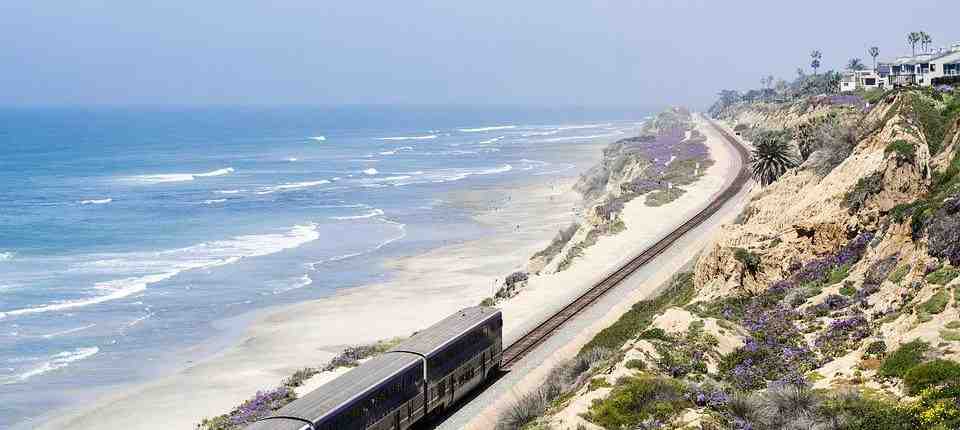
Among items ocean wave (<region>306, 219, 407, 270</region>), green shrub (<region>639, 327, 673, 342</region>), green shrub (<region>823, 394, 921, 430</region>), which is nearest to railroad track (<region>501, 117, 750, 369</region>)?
green shrub (<region>639, 327, 673, 342</region>)

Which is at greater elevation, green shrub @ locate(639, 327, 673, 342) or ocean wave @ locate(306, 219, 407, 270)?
green shrub @ locate(639, 327, 673, 342)

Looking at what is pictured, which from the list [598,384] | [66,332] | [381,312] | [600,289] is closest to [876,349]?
[598,384]

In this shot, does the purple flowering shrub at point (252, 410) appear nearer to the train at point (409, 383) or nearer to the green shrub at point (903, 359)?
the train at point (409, 383)

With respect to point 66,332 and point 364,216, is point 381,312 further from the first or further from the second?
point 364,216

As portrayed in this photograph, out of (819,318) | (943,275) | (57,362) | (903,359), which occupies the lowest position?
(57,362)

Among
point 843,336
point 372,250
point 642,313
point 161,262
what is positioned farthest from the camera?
point 372,250

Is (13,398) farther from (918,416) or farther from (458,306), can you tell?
(918,416)

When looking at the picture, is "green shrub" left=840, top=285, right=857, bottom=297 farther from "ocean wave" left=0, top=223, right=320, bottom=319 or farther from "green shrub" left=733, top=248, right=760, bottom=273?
"ocean wave" left=0, top=223, right=320, bottom=319
